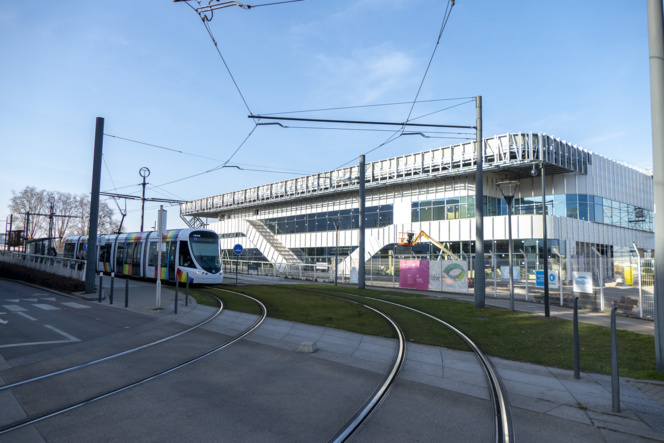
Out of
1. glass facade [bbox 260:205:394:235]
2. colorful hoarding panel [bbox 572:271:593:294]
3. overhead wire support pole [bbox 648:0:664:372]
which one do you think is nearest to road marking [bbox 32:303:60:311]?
overhead wire support pole [bbox 648:0:664:372]

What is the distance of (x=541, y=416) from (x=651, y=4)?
24.8 ft

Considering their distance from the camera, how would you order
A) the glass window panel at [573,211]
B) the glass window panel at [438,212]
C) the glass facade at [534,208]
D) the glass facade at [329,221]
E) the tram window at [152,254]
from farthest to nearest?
the glass facade at [329,221]
the glass window panel at [438,212]
the glass facade at [534,208]
the glass window panel at [573,211]
the tram window at [152,254]

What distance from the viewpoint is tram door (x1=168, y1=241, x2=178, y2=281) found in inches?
895

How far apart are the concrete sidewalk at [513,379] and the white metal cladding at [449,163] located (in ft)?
84.9

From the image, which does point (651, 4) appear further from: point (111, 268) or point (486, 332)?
point (111, 268)

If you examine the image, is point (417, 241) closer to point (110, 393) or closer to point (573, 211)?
point (573, 211)

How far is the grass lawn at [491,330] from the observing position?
27.6 feet

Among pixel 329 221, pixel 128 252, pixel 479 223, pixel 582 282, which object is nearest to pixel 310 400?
pixel 479 223

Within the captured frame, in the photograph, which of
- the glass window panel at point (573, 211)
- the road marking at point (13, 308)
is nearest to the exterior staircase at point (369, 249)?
the glass window panel at point (573, 211)

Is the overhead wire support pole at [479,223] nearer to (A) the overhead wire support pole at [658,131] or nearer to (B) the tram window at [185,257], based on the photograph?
(A) the overhead wire support pole at [658,131]

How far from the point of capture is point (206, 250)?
902 inches

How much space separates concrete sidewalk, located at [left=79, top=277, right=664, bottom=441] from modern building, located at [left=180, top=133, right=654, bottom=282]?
70.2 feet

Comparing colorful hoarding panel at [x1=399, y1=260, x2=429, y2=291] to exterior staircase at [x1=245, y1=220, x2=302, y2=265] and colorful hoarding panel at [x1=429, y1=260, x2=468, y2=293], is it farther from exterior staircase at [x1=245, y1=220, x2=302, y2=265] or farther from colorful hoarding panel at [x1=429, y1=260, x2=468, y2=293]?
exterior staircase at [x1=245, y1=220, x2=302, y2=265]

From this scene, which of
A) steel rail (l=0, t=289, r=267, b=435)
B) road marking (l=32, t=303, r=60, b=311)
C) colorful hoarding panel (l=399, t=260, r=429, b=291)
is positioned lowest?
steel rail (l=0, t=289, r=267, b=435)
